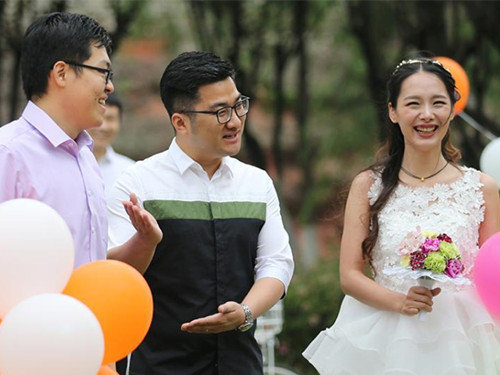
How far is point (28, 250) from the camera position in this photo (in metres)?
3.01

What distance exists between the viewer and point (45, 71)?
11.7ft

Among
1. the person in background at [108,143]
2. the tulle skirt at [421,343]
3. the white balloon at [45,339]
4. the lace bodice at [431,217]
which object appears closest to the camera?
the white balloon at [45,339]

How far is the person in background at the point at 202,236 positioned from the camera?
3.97 metres

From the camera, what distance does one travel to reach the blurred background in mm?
9719

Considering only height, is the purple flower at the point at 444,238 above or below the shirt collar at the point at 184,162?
below

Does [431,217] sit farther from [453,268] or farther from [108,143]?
[108,143]

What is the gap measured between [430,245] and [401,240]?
274 mm

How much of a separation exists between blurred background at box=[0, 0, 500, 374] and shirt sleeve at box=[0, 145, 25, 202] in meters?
4.83

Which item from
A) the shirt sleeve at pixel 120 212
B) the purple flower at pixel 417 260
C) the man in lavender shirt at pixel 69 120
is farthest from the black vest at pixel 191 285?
the purple flower at pixel 417 260

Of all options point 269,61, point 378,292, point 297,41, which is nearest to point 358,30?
point 297,41

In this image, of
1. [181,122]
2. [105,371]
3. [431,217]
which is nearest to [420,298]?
[431,217]

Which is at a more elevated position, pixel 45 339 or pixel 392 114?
pixel 392 114

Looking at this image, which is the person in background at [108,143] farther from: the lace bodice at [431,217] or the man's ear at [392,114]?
the lace bodice at [431,217]

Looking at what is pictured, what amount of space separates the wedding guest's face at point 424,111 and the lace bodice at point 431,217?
0.21m
